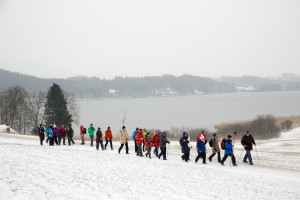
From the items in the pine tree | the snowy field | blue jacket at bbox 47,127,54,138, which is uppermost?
the pine tree

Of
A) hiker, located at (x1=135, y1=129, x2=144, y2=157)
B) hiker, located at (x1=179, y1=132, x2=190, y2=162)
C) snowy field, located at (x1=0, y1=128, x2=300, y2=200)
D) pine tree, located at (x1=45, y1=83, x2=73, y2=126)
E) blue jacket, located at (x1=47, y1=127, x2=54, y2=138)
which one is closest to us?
snowy field, located at (x1=0, y1=128, x2=300, y2=200)

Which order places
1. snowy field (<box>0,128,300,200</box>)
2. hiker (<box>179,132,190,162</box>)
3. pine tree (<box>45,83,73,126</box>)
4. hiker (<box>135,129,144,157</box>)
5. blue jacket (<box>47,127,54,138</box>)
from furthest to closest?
1. pine tree (<box>45,83,73,126</box>)
2. blue jacket (<box>47,127,54,138</box>)
3. hiker (<box>135,129,144,157</box>)
4. hiker (<box>179,132,190,162</box>)
5. snowy field (<box>0,128,300,200</box>)

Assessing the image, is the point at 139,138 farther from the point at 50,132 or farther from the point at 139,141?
the point at 50,132

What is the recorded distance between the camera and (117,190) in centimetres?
1196

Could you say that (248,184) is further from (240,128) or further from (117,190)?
(240,128)

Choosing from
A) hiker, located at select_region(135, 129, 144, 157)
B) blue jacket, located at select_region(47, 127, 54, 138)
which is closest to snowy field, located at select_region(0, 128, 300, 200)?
hiker, located at select_region(135, 129, 144, 157)

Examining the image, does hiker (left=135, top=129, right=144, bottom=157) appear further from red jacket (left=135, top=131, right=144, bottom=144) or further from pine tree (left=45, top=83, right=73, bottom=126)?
pine tree (left=45, top=83, right=73, bottom=126)

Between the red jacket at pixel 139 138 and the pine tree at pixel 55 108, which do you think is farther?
the pine tree at pixel 55 108

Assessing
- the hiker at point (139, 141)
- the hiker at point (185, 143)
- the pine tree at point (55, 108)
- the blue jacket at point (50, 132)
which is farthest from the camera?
the pine tree at point (55, 108)

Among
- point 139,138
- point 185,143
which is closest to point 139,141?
point 139,138

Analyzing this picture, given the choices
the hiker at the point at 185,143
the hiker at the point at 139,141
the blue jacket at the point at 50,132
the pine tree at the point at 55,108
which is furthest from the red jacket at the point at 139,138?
the pine tree at the point at 55,108

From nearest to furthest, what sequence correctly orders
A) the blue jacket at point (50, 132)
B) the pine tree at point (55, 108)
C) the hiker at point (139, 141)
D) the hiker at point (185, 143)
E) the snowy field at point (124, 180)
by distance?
the snowy field at point (124, 180), the hiker at point (185, 143), the hiker at point (139, 141), the blue jacket at point (50, 132), the pine tree at point (55, 108)

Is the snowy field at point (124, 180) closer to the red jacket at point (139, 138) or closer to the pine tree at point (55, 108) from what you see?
the red jacket at point (139, 138)

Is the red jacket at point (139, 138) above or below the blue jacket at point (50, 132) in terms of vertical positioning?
below
